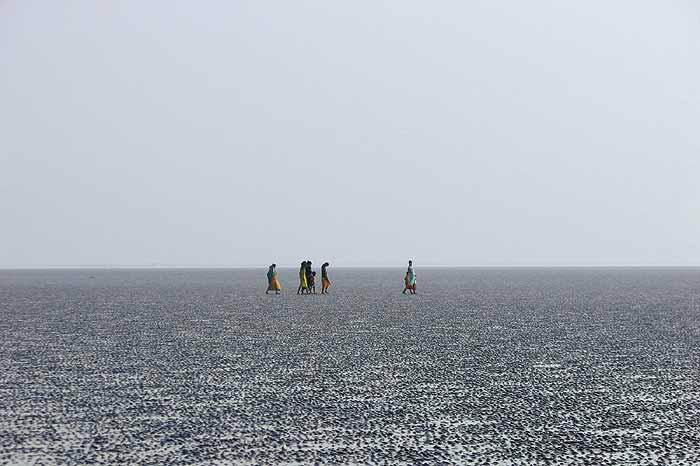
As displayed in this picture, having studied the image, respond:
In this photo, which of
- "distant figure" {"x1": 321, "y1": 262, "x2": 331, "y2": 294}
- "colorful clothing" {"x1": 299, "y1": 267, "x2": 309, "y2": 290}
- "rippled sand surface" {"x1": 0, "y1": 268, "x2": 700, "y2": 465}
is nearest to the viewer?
"rippled sand surface" {"x1": 0, "y1": 268, "x2": 700, "y2": 465}

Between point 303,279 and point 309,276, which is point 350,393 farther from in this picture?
point 309,276

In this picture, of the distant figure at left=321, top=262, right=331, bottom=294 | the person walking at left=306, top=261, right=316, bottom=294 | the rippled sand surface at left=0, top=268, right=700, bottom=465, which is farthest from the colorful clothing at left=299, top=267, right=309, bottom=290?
the rippled sand surface at left=0, top=268, right=700, bottom=465

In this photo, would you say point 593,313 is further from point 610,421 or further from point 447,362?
point 610,421

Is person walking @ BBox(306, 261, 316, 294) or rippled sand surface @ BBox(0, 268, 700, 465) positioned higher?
person walking @ BBox(306, 261, 316, 294)

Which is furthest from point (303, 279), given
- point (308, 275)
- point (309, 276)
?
point (309, 276)

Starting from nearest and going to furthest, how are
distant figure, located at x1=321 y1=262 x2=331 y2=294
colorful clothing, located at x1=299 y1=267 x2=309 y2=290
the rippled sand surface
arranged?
1. the rippled sand surface
2. distant figure, located at x1=321 y1=262 x2=331 y2=294
3. colorful clothing, located at x1=299 y1=267 x2=309 y2=290

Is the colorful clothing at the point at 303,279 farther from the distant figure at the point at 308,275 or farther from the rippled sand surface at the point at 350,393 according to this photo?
the rippled sand surface at the point at 350,393

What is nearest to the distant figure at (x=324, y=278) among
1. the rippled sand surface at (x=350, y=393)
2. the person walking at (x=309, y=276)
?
the person walking at (x=309, y=276)

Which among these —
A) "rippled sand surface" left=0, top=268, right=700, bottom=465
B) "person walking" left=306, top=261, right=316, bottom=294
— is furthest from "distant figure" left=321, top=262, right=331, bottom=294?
"rippled sand surface" left=0, top=268, right=700, bottom=465

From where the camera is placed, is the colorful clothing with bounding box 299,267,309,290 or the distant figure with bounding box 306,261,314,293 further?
the colorful clothing with bounding box 299,267,309,290

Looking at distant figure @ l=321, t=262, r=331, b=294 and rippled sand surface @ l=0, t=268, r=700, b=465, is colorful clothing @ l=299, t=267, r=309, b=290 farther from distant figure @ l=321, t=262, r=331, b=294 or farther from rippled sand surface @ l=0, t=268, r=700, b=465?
rippled sand surface @ l=0, t=268, r=700, b=465

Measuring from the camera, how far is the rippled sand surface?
10695 mm

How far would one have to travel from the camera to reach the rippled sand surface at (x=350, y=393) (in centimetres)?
1070

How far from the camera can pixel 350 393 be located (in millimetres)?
14750
